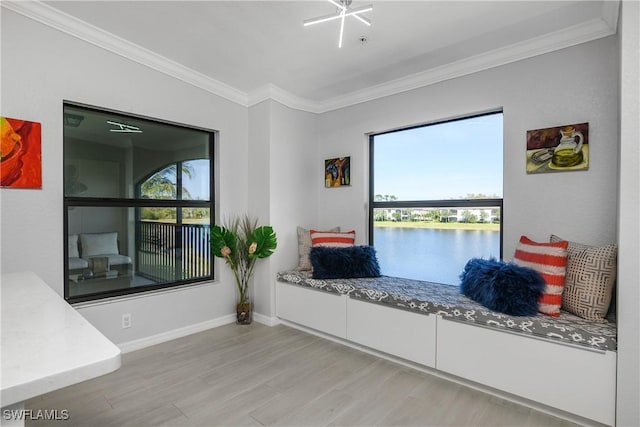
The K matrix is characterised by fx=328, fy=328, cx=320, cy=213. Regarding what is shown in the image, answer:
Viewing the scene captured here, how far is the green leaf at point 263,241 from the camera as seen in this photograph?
11.2 feet

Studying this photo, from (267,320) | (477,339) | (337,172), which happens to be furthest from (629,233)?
(267,320)

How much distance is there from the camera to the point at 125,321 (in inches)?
110

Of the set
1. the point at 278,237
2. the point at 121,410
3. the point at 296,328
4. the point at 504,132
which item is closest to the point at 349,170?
the point at 278,237

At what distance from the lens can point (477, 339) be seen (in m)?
2.23

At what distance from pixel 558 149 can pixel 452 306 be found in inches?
56.3

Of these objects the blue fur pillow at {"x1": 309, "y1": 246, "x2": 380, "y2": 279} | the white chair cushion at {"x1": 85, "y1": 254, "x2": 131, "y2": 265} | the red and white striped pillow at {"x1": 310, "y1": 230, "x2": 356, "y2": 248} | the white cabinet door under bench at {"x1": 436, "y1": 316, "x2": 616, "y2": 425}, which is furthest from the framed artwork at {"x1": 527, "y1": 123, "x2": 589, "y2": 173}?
the white chair cushion at {"x1": 85, "y1": 254, "x2": 131, "y2": 265}

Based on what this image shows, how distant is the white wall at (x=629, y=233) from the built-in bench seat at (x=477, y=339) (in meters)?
0.06

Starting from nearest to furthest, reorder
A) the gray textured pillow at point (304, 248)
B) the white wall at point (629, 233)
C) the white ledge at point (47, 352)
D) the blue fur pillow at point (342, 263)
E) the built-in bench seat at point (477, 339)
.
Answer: the white ledge at point (47, 352) → the white wall at point (629, 233) → the built-in bench seat at point (477, 339) → the blue fur pillow at point (342, 263) → the gray textured pillow at point (304, 248)

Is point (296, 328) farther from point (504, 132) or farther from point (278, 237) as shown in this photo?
point (504, 132)

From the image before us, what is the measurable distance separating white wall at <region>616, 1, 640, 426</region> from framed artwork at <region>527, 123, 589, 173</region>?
0.65 m

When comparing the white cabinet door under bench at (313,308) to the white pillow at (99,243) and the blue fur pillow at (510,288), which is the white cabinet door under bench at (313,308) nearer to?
the blue fur pillow at (510,288)

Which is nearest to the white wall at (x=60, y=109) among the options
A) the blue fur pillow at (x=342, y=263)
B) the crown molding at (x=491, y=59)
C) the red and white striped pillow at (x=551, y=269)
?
the blue fur pillow at (x=342, y=263)

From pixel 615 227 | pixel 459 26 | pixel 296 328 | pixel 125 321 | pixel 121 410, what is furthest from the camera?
pixel 296 328

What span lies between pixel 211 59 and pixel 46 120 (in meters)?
1.37
